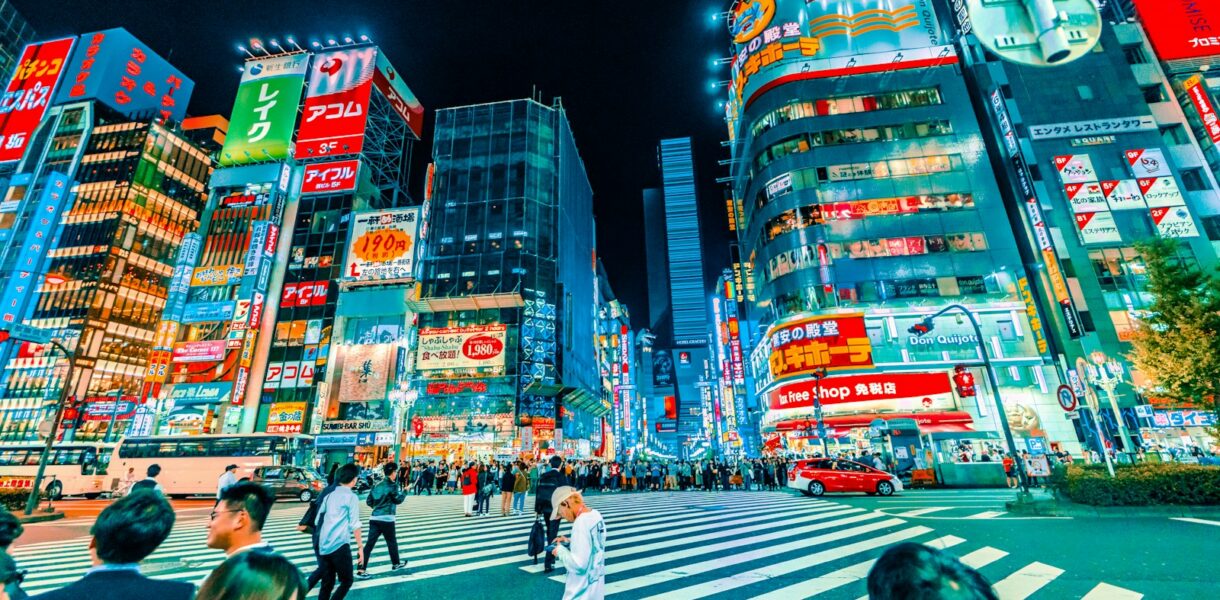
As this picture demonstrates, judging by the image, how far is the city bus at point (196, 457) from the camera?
26.4 m

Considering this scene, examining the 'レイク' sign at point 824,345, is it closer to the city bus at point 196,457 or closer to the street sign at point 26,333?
the city bus at point 196,457

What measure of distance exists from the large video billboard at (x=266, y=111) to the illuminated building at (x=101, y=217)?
689 inches

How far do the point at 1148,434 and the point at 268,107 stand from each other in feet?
247

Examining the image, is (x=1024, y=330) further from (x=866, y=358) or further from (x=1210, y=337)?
(x=1210, y=337)

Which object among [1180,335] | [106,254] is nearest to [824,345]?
[1180,335]

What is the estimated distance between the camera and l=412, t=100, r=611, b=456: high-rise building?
45125 mm

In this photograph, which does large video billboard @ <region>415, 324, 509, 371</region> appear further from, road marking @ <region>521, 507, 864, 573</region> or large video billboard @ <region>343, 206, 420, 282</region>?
road marking @ <region>521, 507, 864, 573</region>

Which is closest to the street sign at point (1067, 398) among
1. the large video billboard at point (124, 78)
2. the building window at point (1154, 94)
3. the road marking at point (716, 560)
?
the road marking at point (716, 560)

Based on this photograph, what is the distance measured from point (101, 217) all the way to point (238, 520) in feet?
262

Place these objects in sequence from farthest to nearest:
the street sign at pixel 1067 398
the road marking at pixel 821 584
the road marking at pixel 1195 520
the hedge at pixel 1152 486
Result: 1. the street sign at pixel 1067 398
2. the hedge at pixel 1152 486
3. the road marking at pixel 1195 520
4. the road marking at pixel 821 584

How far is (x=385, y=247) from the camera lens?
157 feet

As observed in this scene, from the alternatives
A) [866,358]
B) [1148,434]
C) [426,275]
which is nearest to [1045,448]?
[1148,434]

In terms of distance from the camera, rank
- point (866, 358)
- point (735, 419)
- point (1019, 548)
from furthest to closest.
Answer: point (735, 419)
point (866, 358)
point (1019, 548)

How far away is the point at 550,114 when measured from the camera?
6119 cm
